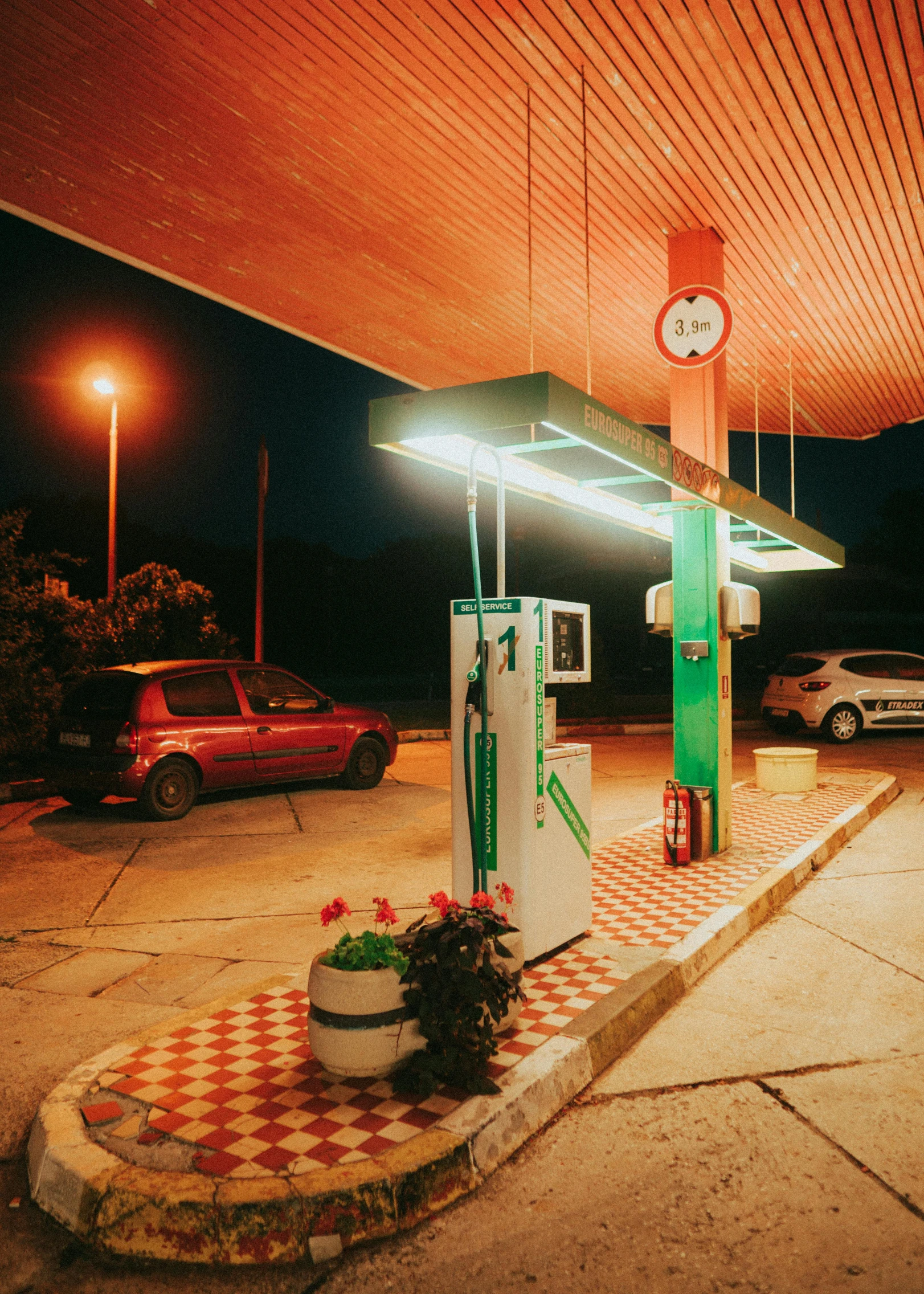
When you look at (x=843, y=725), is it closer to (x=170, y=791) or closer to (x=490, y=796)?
(x=170, y=791)

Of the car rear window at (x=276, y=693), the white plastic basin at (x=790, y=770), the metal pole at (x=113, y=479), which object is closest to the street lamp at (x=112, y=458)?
the metal pole at (x=113, y=479)

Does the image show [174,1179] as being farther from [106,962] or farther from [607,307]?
[607,307]

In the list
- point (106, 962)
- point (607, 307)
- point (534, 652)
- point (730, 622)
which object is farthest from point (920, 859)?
point (106, 962)

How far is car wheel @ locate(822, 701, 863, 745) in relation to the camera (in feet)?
54.7

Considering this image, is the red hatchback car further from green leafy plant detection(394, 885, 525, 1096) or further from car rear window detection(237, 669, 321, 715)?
green leafy plant detection(394, 885, 525, 1096)

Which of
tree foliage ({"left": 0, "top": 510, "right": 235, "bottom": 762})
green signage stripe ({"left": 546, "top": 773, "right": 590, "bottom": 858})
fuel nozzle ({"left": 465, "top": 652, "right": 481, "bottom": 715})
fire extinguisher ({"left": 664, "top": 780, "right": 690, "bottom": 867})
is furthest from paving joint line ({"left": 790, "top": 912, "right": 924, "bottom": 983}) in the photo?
tree foliage ({"left": 0, "top": 510, "right": 235, "bottom": 762})

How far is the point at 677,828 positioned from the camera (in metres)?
7.17

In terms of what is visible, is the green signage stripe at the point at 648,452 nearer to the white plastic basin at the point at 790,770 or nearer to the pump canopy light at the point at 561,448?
the pump canopy light at the point at 561,448

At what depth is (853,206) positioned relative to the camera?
6965mm

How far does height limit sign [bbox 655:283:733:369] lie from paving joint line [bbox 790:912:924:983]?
4343 mm

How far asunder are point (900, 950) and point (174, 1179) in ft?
14.5

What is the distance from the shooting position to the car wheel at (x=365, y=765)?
11312 mm

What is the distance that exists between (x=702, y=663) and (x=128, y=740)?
5.60 meters

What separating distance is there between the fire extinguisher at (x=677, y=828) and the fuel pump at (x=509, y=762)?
2.37 meters
